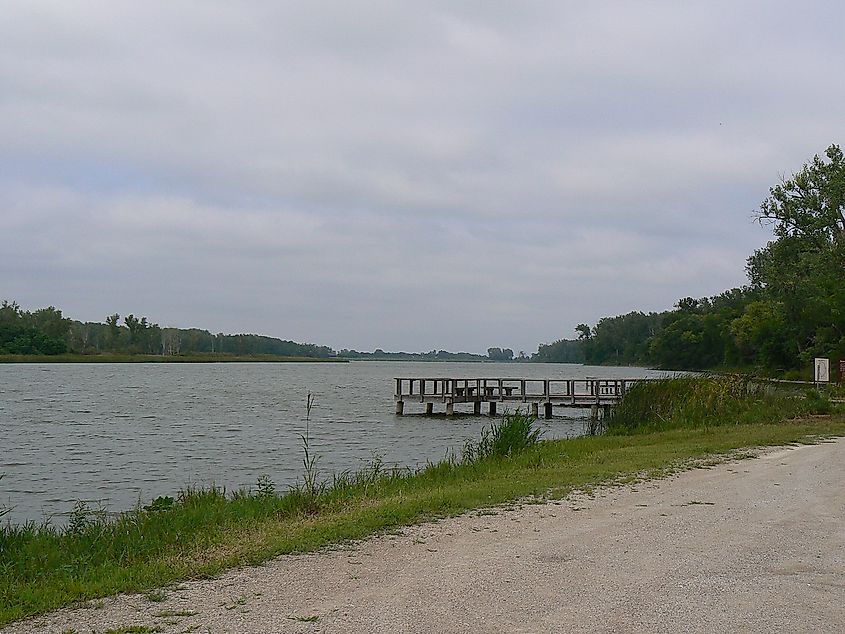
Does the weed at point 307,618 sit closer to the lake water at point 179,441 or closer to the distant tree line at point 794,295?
the lake water at point 179,441

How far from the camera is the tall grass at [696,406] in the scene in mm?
22109

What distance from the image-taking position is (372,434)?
3183cm

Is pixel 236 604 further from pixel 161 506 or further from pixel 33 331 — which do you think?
pixel 33 331

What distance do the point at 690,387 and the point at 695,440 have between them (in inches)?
256

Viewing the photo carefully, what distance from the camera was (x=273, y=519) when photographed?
31.9 ft

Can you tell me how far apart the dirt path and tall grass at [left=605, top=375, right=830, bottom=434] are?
12320mm

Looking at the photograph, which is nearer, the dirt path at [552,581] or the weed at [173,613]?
the dirt path at [552,581]

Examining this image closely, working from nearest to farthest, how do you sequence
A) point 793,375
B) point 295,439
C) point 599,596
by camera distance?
point 599,596, point 295,439, point 793,375

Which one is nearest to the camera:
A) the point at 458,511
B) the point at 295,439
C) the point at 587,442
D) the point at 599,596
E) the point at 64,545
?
the point at 599,596

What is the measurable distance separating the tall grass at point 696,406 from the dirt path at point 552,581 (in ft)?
40.4

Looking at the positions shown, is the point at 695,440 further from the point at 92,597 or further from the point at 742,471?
the point at 92,597

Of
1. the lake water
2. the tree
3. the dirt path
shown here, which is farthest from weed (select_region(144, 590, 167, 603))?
the tree

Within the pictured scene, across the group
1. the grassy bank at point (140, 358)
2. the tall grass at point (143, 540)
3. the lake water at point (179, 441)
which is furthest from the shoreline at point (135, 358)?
the tall grass at point (143, 540)

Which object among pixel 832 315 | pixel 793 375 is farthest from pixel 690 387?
pixel 793 375
